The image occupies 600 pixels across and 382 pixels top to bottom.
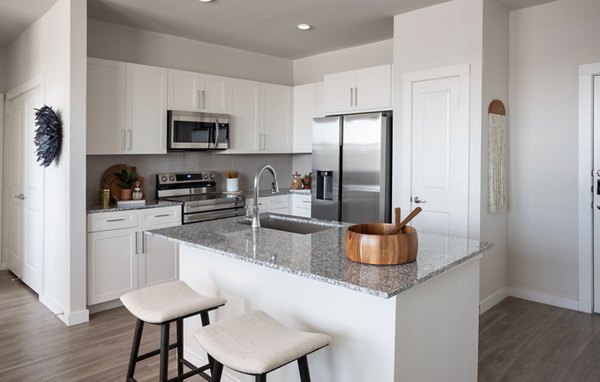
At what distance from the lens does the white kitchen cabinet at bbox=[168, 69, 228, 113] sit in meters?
4.60

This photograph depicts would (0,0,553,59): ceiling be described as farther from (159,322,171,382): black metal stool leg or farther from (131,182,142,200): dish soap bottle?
(159,322,171,382): black metal stool leg

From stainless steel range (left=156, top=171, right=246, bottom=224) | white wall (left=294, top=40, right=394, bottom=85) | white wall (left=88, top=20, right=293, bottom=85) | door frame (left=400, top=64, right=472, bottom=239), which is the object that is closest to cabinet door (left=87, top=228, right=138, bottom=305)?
stainless steel range (left=156, top=171, right=246, bottom=224)

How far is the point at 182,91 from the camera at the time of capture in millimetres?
4660

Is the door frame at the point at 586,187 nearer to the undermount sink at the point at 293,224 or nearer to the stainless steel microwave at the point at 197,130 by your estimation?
the undermount sink at the point at 293,224

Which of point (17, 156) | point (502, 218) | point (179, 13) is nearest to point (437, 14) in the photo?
point (502, 218)

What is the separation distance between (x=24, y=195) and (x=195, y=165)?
1758 mm

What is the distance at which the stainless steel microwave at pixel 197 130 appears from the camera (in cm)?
457

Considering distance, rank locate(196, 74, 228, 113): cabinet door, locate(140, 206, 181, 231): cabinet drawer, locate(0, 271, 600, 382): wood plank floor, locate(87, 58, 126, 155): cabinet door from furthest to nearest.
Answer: locate(196, 74, 228, 113): cabinet door < locate(140, 206, 181, 231): cabinet drawer < locate(87, 58, 126, 155): cabinet door < locate(0, 271, 600, 382): wood plank floor

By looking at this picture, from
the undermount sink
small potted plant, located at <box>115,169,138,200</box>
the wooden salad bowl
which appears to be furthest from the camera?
small potted plant, located at <box>115,169,138,200</box>

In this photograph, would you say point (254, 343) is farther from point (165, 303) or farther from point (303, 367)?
point (165, 303)

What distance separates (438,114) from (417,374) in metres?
2.54

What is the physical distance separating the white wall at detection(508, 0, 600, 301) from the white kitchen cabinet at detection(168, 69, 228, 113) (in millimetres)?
2934

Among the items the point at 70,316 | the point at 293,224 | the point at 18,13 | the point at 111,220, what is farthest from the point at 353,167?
the point at 18,13

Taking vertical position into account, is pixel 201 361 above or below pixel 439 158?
below
